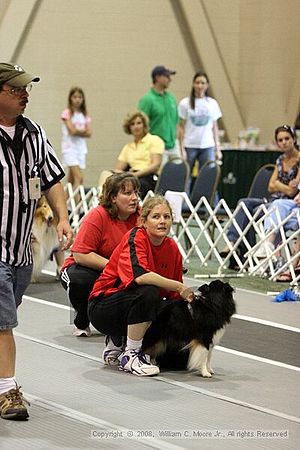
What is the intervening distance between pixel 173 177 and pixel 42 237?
7.37 ft

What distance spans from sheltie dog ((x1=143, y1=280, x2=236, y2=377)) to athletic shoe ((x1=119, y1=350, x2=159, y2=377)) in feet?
0.27

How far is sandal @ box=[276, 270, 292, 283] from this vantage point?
7.62m

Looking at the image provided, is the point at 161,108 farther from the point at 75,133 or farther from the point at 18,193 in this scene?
the point at 18,193

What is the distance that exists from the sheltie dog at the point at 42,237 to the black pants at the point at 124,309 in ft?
8.14

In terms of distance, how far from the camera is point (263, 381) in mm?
4672

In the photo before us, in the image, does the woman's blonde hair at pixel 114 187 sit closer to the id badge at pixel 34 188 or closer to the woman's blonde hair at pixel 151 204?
the woman's blonde hair at pixel 151 204

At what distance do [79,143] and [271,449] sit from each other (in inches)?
327

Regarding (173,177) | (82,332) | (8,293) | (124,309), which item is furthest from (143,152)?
(8,293)

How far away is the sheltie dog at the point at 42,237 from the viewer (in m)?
7.51

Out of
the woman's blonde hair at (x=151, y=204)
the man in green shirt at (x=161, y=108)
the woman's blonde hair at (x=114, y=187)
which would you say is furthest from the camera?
the man in green shirt at (x=161, y=108)

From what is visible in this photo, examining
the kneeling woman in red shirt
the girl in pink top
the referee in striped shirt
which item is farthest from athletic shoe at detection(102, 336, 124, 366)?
the girl in pink top

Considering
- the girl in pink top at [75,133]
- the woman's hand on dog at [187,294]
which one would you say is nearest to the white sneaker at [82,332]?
the woman's hand on dog at [187,294]

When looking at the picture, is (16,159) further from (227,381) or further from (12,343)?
(227,381)

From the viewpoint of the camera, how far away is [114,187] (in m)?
5.29
